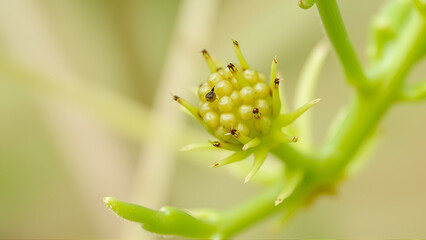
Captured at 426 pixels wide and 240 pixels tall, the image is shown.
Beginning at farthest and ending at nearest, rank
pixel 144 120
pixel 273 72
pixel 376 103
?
pixel 144 120, pixel 376 103, pixel 273 72

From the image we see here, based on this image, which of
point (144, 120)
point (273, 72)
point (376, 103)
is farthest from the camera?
point (144, 120)

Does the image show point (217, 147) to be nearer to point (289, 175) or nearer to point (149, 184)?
point (289, 175)

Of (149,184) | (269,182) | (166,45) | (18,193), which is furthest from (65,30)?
(269,182)

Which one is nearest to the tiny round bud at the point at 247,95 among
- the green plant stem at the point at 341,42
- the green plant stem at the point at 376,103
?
the green plant stem at the point at 341,42

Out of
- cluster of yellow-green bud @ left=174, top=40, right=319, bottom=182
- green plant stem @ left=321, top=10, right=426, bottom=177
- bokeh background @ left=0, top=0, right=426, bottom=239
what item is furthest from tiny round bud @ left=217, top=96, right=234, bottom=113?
bokeh background @ left=0, top=0, right=426, bottom=239

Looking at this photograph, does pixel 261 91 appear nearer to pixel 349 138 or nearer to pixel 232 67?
pixel 232 67

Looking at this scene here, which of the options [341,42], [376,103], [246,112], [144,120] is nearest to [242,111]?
[246,112]

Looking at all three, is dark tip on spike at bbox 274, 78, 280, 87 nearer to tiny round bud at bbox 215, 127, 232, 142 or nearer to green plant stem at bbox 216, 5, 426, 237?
tiny round bud at bbox 215, 127, 232, 142
